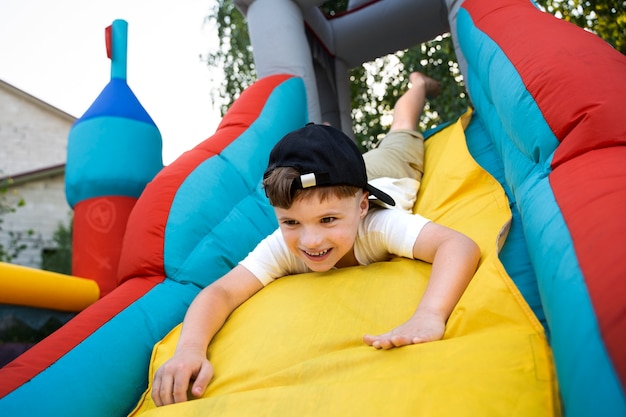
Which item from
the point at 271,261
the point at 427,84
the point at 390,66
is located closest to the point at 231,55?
the point at 390,66

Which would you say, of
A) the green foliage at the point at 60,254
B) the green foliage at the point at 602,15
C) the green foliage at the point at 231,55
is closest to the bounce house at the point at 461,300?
the green foliage at the point at 602,15

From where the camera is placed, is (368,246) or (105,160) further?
(105,160)

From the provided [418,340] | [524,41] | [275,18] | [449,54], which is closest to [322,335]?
[418,340]

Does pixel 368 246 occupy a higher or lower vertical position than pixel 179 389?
higher

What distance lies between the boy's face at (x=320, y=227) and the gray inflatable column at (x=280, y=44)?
1554 millimetres

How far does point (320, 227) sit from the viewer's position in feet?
3.53

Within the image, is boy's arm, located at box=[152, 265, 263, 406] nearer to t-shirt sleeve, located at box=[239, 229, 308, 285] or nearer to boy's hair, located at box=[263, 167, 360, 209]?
t-shirt sleeve, located at box=[239, 229, 308, 285]

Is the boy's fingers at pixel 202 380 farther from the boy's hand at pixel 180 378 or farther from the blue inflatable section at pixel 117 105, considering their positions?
the blue inflatable section at pixel 117 105

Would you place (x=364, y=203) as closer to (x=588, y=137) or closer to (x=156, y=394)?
(x=588, y=137)

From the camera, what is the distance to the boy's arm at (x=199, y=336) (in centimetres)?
90

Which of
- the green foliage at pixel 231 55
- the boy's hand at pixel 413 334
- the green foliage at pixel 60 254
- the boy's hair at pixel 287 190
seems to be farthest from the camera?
the green foliage at pixel 60 254

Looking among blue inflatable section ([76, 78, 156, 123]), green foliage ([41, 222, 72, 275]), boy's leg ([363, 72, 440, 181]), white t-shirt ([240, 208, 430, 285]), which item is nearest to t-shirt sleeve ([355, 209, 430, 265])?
white t-shirt ([240, 208, 430, 285])

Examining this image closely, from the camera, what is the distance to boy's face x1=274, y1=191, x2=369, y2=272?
41.4 inches

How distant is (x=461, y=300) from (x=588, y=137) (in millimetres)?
367
